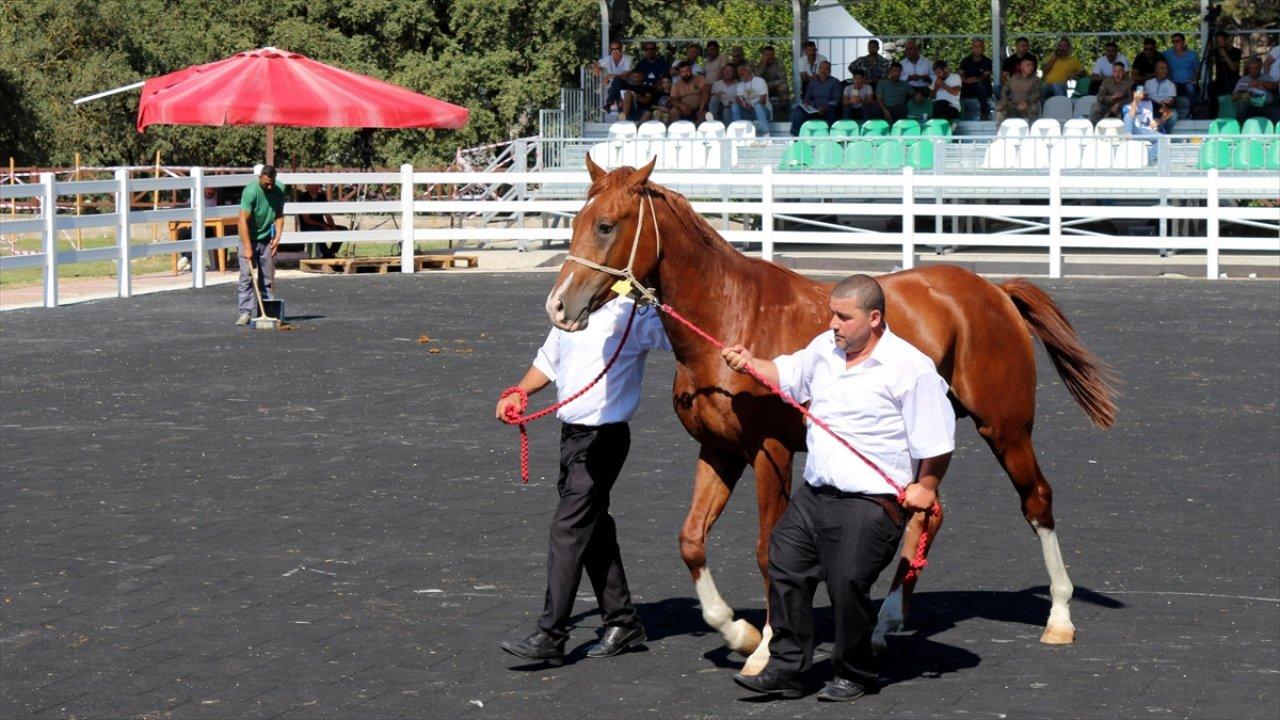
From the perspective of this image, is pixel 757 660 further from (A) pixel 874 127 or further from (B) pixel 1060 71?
(B) pixel 1060 71

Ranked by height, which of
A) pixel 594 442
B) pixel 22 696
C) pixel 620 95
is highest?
pixel 620 95

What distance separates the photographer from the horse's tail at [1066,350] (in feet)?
25.9

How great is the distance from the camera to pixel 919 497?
19.7 ft

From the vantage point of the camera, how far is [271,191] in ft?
60.4

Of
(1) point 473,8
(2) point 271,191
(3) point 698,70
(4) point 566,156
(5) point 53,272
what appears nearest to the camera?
(2) point 271,191

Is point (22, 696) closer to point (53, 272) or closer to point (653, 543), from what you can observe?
point (653, 543)

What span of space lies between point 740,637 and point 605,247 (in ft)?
4.93

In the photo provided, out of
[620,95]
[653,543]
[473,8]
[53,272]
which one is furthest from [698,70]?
[653,543]

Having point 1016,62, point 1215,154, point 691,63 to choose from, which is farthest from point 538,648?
point 691,63

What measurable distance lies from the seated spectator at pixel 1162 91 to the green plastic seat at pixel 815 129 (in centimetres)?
494

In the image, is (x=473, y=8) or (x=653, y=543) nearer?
(x=653, y=543)

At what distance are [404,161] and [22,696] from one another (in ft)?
127

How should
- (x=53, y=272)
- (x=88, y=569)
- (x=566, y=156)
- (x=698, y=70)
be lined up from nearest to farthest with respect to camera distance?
(x=88, y=569), (x=53, y=272), (x=566, y=156), (x=698, y=70)

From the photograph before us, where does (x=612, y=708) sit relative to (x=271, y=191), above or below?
below
